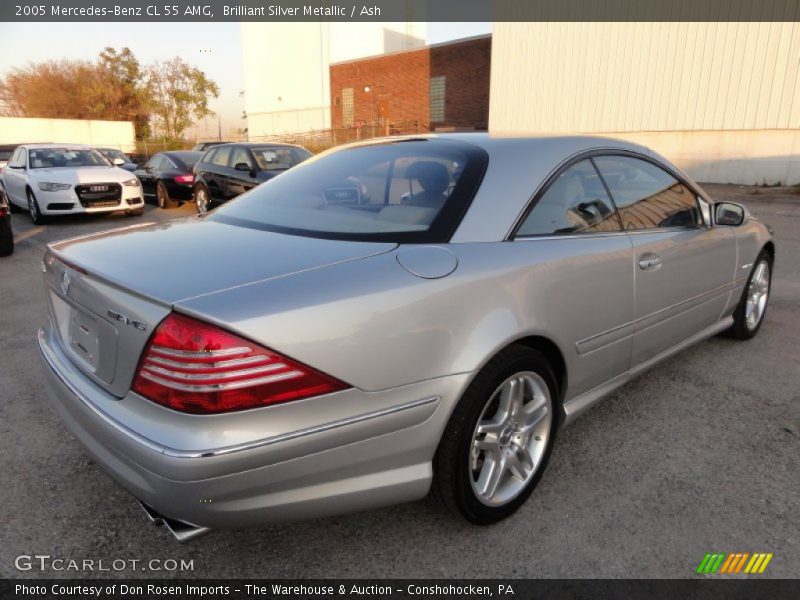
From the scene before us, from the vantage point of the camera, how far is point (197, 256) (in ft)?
6.35

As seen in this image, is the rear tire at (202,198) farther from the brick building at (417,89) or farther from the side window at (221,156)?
the brick building at (417,89)

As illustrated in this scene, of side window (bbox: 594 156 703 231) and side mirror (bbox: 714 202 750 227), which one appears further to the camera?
side mirror (bbox: 714 202 750 227)

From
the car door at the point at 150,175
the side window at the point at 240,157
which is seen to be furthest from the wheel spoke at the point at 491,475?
the car door at the point at 150,175

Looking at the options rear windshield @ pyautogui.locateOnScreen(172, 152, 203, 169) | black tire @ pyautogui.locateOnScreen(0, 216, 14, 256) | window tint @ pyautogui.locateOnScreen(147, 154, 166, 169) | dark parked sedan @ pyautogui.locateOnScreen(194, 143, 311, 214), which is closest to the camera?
black tire @ pyautogui.locateOnScreen(0, 216, 14, 256)

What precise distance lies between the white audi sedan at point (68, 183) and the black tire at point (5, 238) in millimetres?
2564

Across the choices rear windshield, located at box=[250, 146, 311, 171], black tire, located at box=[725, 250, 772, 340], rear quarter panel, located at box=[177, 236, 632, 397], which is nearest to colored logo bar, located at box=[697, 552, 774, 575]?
rear quarter panel, located at box=[177, 236, 632, 397]

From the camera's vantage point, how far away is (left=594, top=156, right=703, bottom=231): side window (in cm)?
283

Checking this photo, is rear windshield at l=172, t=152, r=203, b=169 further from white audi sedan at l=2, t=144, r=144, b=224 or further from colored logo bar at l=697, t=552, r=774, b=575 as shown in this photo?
colored logo bar at l=697, t=552, r=774, b=575

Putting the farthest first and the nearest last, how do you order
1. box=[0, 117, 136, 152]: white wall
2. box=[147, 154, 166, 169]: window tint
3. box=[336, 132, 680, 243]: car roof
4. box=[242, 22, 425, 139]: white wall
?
1. box=[242, 22, 425, 139]: white wall
2. box=[0, 117, 136, 152]: white wall
3. box=[147, 154, 166, 169]: window tint
4. box=[336, 132, 680, 243]: car roof

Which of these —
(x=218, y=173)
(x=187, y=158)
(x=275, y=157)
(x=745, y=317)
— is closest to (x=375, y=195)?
(x=745, y=317)

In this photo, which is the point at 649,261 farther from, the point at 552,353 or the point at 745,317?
the point at 745,317

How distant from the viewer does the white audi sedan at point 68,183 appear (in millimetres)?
9984

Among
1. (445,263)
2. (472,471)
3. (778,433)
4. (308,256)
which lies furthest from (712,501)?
(308,256)
